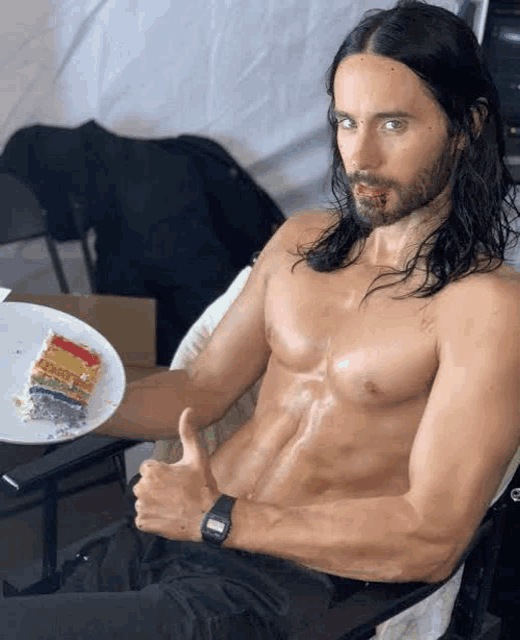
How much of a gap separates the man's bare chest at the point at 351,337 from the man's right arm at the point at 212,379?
3 cm

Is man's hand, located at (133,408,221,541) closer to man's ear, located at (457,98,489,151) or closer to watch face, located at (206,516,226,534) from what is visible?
watch face, located at (206,516,226,534)

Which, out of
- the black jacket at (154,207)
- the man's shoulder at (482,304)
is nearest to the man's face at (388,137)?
the man's shoulder at (482,304)

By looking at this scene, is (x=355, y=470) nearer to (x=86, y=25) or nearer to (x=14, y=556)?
(x=14, y=556)

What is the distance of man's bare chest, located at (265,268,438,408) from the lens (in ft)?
5.02

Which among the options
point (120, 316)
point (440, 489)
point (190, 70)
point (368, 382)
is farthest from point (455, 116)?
point (120, 316)

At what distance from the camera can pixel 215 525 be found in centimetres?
146

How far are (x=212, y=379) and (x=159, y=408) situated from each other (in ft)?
0.30

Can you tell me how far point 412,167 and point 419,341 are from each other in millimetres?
226

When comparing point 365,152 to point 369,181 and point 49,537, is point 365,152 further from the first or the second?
point 49,537

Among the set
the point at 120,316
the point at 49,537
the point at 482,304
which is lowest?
the point at 120,316

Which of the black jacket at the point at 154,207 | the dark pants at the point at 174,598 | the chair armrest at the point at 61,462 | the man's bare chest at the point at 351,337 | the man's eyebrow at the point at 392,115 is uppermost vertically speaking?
the man's eyebrow at the point at 392,115

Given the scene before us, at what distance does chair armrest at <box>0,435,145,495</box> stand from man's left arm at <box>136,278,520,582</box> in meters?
0.21

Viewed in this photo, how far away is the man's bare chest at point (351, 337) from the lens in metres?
1.53

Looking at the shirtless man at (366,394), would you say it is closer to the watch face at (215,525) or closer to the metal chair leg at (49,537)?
the watch face at (215,525)
